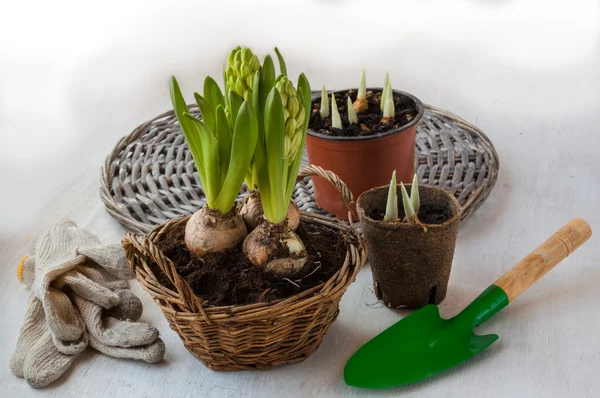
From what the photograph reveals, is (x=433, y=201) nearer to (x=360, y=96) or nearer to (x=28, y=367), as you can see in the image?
(x=360, y=96)

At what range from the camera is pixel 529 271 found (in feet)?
3.31

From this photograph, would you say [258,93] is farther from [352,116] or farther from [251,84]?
[352,116]

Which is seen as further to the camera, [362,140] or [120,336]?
[362,140]

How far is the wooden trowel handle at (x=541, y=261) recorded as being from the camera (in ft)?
3.30

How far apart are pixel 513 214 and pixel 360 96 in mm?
353

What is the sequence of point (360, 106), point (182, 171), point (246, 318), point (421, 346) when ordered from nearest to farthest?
1. point (246, 318)
2. point (421, 346)
3. point (360, 106)
4. point (182, 171)

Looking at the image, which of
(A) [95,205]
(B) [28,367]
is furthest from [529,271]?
(A) [95,205]

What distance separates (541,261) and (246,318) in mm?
452

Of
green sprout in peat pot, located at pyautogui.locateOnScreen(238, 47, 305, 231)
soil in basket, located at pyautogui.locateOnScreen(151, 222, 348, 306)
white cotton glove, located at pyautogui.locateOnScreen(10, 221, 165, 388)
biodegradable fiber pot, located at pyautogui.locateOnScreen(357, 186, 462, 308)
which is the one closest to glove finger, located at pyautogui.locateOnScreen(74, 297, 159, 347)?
white cotton glove, located at pyautogui.locateOnScreen(10, 221, 165, 388)

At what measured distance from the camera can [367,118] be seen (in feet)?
4.16

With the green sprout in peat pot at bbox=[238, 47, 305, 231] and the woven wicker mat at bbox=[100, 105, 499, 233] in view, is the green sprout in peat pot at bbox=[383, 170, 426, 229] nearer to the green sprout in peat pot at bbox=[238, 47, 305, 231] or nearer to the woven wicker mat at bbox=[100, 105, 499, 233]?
the green sprout in peat pot at bbox=[238, 47, 305, 231]

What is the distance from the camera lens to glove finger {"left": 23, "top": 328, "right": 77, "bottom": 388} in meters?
0.94

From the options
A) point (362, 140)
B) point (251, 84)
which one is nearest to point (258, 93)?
point (251, 84)

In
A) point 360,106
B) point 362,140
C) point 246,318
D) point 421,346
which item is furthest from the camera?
point 360,106
